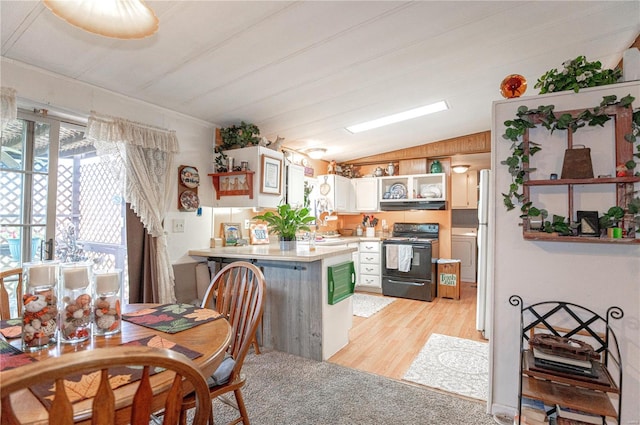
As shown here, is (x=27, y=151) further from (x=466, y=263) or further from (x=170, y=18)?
(x=466, y=263)

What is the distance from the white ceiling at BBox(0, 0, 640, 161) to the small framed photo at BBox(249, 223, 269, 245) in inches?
50.3

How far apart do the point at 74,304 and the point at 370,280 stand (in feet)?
14.2

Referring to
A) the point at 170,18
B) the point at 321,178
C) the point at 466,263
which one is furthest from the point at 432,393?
the point at 466,263

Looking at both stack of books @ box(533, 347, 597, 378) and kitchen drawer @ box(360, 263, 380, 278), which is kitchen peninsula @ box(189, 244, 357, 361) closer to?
A: stack of books @ box(533, 347, 597, 378)

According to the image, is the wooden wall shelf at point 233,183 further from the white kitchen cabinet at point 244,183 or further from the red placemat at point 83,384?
the red placemat at point 83,384

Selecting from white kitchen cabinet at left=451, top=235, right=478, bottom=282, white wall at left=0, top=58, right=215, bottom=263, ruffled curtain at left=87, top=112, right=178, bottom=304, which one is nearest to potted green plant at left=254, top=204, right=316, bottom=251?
white wall at left=0, top=58, right=215, bottom=263

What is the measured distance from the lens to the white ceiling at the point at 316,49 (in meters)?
1.84

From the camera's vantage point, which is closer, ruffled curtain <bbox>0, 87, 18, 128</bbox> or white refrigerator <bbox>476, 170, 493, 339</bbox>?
ruffled curtain <bbox>0, 87, 18, 128</bbox>

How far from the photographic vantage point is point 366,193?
18.3ft

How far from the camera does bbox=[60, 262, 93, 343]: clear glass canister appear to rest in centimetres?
109

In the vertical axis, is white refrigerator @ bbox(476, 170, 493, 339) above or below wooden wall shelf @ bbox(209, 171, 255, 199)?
below

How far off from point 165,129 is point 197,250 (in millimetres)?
1173

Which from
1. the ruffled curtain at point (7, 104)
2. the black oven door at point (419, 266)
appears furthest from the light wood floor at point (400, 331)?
the ruffled curtain at point (7, 104)

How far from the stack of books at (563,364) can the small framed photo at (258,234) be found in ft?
9.63
